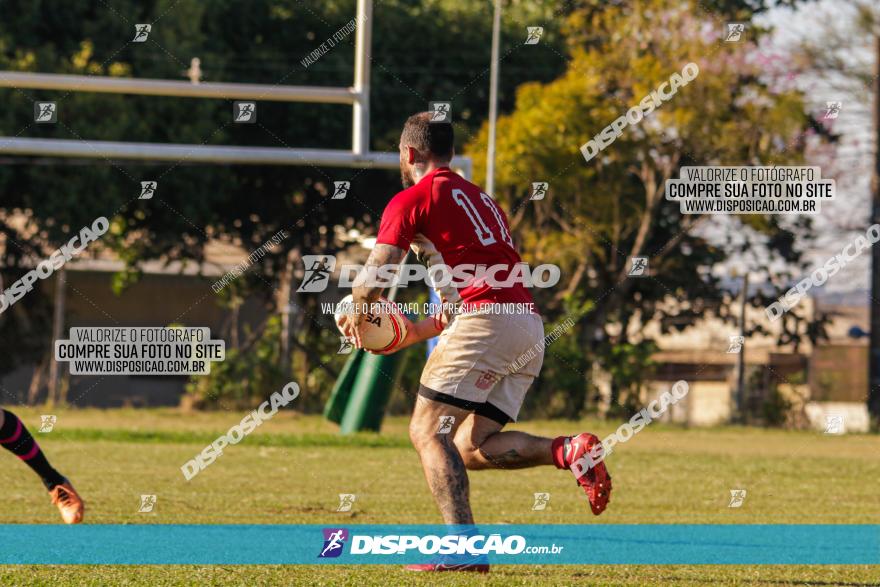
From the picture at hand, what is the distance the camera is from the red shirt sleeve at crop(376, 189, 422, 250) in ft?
19.9

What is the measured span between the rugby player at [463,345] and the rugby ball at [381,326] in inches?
2.3

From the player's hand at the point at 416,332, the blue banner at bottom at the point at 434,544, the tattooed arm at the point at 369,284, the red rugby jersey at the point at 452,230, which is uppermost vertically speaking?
the red rugby jersey at the point at 452,230

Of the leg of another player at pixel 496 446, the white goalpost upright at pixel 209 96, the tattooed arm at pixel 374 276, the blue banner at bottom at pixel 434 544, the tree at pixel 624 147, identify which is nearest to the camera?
the tattooed arm at pixel 374 276

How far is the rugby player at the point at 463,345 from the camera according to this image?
6.01 m

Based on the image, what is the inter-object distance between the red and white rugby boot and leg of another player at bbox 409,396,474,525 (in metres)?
0.45

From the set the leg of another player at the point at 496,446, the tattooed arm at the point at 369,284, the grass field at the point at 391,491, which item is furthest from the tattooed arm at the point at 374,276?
the grass field at the point at 391,491

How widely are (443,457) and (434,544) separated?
66 cm

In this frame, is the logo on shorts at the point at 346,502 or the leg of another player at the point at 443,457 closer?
the leg of another player at the point at 443,457

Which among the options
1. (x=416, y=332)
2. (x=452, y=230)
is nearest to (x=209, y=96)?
(x=416, y=332)

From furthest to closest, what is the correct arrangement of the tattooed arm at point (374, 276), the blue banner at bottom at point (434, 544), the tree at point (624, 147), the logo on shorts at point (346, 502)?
1. the tree at point (624, 147)
2. the logo on shorts at point (346, 502)
3. the blue banner at bottom at point (434, 544)
4. the tattooed arm at point (374, 276)

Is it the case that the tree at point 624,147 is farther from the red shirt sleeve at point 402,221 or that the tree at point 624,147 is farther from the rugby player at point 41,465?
the red shirt sleeve at point 402,221

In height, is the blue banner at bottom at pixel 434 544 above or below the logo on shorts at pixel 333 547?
below

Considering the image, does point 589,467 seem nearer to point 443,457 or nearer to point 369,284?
point 443,457

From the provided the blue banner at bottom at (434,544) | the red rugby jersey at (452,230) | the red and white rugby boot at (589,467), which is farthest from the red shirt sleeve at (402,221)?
the blue banner at bottom at (434,544)
